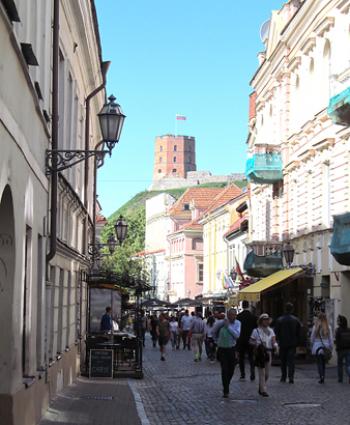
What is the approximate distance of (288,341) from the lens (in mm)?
19891

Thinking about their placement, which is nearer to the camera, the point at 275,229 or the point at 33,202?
the point at 33,202

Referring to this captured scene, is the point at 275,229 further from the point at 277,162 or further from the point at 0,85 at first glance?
the point at 0,85

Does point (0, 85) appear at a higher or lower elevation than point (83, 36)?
lower

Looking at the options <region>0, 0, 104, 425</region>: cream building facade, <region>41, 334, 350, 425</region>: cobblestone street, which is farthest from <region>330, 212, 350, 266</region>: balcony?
<region>0, 0, 104, 425</region>: cream building facade

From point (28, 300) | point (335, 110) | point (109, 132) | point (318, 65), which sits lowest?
point (28, 300)

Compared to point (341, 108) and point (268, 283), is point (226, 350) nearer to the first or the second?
point (341, 108)

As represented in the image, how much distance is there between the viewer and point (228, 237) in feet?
220

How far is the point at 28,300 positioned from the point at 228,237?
55856 mm

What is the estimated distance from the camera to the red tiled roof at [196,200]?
106 m

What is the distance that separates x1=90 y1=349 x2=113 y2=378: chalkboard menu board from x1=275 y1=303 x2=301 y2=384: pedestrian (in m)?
4.30

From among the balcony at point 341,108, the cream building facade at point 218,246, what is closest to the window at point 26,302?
the balcony at point 341,108

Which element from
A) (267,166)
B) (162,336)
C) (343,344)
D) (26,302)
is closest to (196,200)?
(267,166)

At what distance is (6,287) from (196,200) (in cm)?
9846

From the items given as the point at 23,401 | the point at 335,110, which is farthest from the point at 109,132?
the point at 335,110
